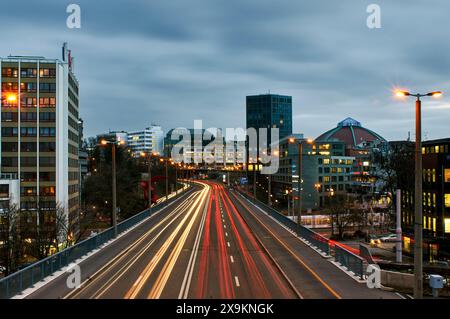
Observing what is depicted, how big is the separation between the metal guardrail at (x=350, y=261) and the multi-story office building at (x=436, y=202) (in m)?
25.6

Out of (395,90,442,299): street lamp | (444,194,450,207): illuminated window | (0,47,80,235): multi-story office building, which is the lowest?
(444,194,450,207): illuminated window

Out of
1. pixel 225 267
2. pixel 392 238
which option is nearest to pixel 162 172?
pixel 392 238

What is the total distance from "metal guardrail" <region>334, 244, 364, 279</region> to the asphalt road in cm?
65

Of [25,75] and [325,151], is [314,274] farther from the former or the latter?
[325,151]

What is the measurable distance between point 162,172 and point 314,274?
126 meters

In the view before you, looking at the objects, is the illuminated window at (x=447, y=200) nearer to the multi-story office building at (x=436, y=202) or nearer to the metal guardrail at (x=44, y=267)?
the multi-story office building at (x=436, y=202)

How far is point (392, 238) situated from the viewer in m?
60.5

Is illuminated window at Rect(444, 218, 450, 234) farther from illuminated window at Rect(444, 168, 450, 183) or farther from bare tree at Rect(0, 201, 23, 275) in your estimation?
bare tree at Rect(0, 201, 23, 275)

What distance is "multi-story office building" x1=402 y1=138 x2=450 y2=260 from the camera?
45.7m

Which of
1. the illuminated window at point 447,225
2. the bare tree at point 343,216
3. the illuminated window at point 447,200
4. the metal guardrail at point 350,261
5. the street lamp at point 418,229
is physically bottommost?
the bare tree at point 343,216

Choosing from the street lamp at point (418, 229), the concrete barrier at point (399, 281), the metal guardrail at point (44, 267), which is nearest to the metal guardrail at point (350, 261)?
the concrete barrier at point (399, 281)

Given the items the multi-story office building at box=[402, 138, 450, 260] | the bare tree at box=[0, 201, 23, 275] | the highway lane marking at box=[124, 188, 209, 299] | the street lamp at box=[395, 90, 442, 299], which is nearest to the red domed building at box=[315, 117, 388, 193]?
the multi-story office building at box=[402, 138, 450, 260]

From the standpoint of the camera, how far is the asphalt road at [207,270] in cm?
1788

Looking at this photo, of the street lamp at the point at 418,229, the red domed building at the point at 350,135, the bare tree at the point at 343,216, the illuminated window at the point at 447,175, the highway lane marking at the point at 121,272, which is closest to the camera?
the street lamp at the point at 418,229
